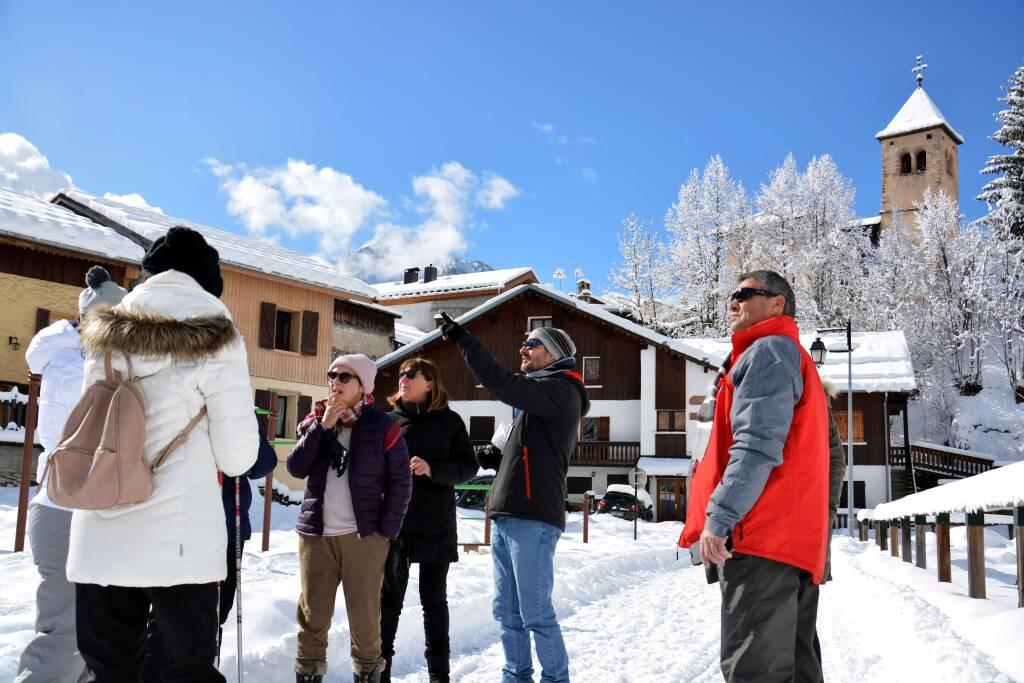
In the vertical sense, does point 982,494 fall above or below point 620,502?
above

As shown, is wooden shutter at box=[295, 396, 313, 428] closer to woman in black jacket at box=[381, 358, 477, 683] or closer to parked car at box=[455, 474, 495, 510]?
parked car at box=[455, 474, 495, 510]

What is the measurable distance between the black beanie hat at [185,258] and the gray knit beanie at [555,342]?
1.80m

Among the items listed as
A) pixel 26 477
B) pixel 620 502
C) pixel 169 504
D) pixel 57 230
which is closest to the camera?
pixel 169 504

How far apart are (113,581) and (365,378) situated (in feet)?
6.46

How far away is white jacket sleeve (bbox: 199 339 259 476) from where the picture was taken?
9.71 ft

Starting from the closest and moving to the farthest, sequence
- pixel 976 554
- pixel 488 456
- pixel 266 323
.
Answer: pixel 488 456, pixel 976 554, pixel 266 323

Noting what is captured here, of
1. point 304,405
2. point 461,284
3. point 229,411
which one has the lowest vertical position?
point 229,411

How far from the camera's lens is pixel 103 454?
8.89 ft

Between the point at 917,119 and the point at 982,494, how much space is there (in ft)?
215

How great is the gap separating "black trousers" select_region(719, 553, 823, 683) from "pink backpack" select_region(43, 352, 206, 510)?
209 cm

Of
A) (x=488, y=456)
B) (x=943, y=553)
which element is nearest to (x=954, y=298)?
(x=943, y=553)

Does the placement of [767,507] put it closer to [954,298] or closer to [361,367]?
[361,367]

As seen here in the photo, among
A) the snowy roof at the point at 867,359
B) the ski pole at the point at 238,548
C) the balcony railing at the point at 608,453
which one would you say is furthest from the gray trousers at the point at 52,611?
the balcony railing at the point at 608,453

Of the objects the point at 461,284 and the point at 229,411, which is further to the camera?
the point at 461,284
